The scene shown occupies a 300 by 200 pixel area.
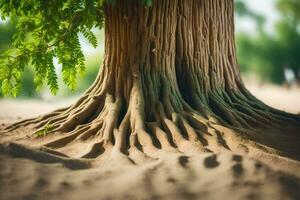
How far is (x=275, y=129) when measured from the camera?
5871mm

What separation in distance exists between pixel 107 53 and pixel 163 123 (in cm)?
140

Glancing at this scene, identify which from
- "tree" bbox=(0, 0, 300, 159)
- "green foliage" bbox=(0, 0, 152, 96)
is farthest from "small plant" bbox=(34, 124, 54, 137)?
"green foliage" bbox=(0, 0, 152, 96)

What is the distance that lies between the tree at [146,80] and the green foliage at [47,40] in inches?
0.5

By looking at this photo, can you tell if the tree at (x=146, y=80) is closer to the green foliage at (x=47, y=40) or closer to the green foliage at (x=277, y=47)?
the green foliage at (x=47, y=40)

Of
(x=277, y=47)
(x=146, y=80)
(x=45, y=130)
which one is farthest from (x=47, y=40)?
(x=277, y=47)

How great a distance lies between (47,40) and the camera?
6.09m

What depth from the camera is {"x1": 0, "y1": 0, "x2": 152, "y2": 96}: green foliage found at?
563 centimetres

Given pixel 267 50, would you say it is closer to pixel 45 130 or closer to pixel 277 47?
pixel 277 47

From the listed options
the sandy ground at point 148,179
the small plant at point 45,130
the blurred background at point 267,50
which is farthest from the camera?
the blurred background at point 267,50

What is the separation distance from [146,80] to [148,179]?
2.34 m

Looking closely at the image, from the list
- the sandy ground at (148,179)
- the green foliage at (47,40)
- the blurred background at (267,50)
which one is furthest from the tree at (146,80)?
the blurred background at (267,50)

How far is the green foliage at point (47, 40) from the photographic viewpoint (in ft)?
18.5

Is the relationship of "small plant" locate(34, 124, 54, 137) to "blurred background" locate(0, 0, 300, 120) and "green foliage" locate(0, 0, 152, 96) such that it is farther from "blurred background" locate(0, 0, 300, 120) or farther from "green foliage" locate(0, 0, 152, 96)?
"blurred background" locate(0, 0, 300, 120)

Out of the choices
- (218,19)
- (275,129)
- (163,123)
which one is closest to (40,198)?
(163,123)
